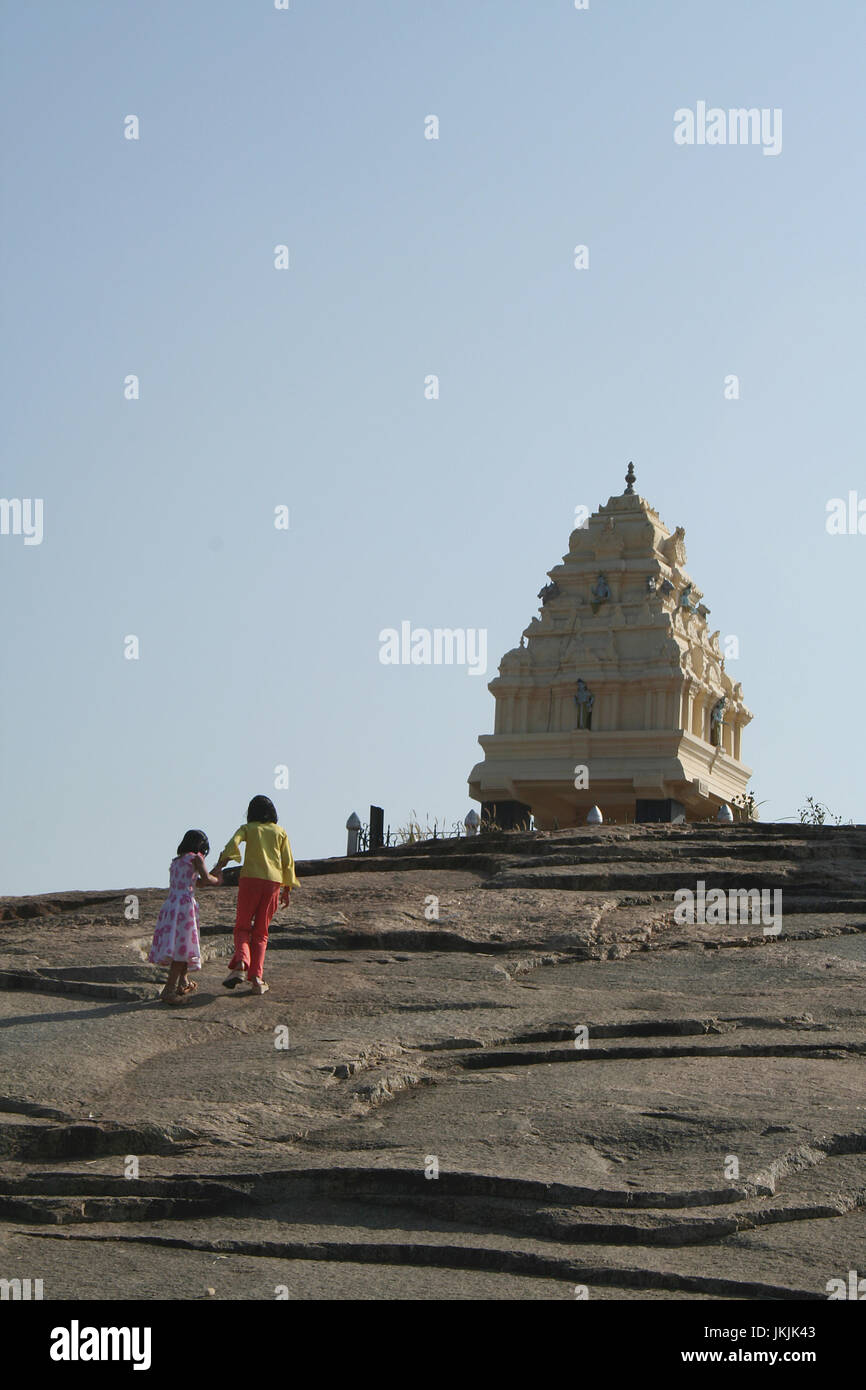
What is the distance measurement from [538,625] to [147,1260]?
1229 inches

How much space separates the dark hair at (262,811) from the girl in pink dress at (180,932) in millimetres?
539

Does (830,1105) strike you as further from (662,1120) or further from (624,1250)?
(624,1250)

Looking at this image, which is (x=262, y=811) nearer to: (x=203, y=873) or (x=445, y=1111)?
(x=203, y=873)

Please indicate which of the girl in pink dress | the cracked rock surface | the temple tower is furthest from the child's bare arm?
the temple tower

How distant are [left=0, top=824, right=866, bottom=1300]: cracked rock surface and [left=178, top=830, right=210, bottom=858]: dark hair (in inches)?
37.3

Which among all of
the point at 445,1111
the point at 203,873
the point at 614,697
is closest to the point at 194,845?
the point at 203,873

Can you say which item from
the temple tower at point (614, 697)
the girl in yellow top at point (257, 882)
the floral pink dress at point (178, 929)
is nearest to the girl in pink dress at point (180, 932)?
the floral pink dress at point (178, 929)

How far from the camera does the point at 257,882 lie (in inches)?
474

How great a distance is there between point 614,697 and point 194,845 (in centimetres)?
2421

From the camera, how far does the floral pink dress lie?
451 inches

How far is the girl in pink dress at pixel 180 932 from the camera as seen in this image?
11.4 m

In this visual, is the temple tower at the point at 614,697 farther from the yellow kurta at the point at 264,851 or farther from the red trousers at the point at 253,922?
the red trousers at the point at 253,922

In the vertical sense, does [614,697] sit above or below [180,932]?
above

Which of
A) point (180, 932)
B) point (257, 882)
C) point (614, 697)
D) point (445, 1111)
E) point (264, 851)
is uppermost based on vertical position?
point (614, 697)
